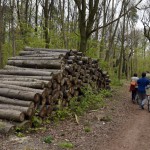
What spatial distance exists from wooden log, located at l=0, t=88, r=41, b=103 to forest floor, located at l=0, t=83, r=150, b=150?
1.11m

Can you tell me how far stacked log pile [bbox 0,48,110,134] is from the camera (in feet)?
33.2

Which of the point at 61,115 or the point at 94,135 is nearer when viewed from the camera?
the point at 94,135

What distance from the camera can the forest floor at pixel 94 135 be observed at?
8476mm

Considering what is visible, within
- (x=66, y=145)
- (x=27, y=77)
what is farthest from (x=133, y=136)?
(x=27, y=77)

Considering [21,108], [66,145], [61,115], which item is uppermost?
[21,108]

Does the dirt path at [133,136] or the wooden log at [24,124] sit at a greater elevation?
the wooden log at [24,124]

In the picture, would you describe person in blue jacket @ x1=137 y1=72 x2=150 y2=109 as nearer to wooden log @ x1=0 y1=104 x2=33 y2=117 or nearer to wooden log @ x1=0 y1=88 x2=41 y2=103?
wooden log @ x1=0 y1=88 x2=41 y2=103

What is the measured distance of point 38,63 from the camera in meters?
13.2

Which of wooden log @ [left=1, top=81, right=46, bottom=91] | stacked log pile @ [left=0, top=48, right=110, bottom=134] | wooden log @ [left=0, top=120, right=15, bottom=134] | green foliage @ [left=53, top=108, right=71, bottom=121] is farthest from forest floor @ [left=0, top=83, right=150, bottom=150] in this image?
wooden log @ [left=1, top=81, right=46, bottom=91]

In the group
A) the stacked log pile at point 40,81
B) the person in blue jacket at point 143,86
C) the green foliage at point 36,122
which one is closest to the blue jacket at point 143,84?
the person in blue jacket at point 143,86

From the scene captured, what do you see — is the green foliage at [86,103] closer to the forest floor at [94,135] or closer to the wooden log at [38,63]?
the forest floor at [94,135]

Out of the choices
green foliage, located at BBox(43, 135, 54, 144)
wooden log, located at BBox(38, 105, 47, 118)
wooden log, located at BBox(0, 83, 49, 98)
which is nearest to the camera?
green foliage, located at BBox(43, 135, 54, 144)

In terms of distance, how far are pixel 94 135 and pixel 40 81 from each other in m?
2.90

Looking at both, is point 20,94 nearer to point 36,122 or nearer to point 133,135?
point 36,122
